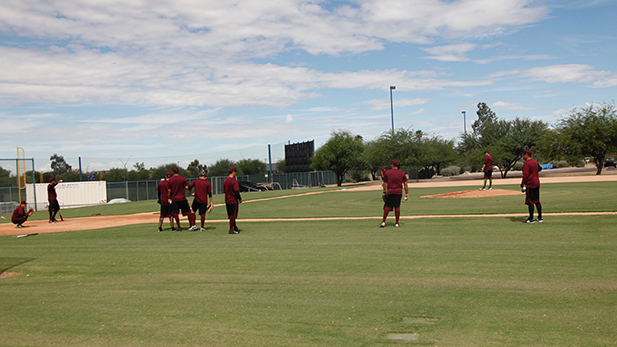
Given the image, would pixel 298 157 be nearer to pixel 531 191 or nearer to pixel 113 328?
pixel 531 191

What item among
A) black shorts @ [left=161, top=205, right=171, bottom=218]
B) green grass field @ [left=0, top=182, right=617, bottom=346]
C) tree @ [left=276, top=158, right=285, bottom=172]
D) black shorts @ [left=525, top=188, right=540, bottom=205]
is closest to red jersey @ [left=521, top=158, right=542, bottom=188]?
black shorts @ [left=525, top=188, right=540, bottom=205]

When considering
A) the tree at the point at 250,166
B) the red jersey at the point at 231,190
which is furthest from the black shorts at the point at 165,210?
the tree at the point at 250,166

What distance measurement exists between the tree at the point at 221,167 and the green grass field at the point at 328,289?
60.6 meters

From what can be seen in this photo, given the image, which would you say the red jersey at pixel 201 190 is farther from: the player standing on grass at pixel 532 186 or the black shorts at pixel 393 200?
the player standing on grass at pixel 532 186

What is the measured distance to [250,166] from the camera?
74625 mm

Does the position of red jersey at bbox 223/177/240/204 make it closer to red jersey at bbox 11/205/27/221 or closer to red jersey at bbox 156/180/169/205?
red jersey at bbox 156/180/169/205

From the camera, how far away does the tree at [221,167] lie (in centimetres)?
7210

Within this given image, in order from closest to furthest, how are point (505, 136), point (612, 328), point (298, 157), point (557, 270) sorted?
point (612, 328) < point (557, 270) < point (505, 136) < point (298, 157)

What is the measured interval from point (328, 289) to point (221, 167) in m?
68.0

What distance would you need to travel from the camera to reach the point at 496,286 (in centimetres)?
626

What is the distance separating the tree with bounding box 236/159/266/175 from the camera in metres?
73.4

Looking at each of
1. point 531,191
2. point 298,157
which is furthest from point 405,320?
point 298,157

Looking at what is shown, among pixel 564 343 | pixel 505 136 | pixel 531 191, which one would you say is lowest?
pixel 564 343

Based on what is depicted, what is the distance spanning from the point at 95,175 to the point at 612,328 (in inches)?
2112
